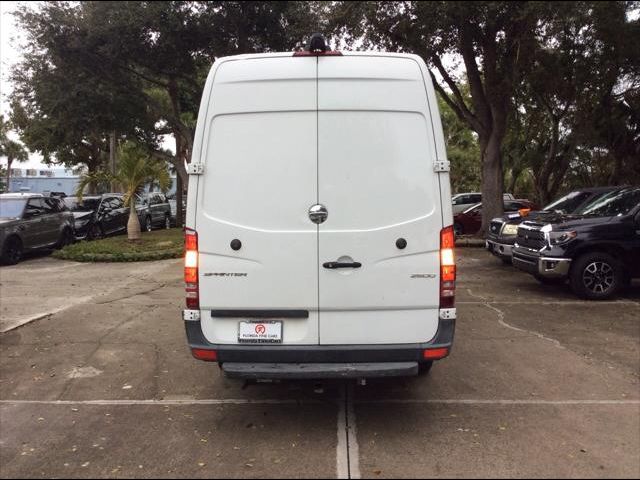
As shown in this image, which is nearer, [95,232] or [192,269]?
[192,269]

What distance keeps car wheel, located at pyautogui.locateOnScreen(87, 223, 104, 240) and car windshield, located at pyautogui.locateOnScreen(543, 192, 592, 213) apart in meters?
14.0

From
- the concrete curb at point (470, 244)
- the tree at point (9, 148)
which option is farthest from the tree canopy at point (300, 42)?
the tree at point (9, 148)

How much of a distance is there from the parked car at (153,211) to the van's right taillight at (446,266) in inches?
742

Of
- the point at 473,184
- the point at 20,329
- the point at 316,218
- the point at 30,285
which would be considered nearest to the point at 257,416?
the point at 316,218

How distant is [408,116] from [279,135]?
891 millimetres

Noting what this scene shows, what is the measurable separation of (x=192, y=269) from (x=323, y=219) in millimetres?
970

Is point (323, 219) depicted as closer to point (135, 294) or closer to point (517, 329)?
point (517, 329)

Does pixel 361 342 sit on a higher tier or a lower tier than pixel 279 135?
lower

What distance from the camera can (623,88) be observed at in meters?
21.0

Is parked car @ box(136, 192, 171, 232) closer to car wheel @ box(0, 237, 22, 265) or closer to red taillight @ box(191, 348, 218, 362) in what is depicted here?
car wheel @ box(0, 237, 22, 265)

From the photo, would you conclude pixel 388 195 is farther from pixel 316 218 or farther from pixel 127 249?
pixel 127 249

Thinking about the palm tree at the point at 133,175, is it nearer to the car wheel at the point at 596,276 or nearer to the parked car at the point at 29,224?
the parked car at the point at 29,224

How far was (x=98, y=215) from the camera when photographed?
19.0 m

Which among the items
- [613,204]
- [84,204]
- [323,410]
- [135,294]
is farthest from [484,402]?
[84,204]
